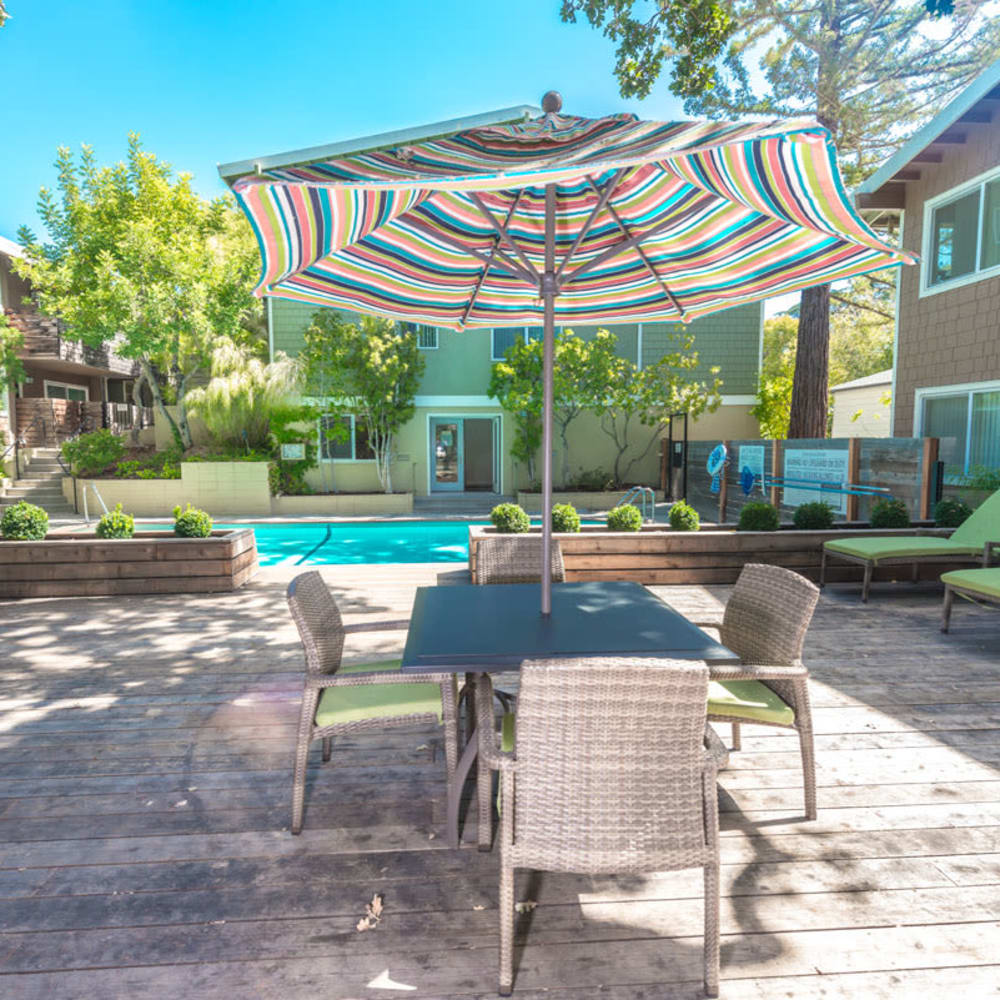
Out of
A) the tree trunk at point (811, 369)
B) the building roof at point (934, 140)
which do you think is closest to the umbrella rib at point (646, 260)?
the building roof at point (934, 140)

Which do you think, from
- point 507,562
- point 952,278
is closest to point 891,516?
point 952,278

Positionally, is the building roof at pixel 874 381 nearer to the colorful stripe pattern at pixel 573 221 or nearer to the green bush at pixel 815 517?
the green bush at pixel 815 517

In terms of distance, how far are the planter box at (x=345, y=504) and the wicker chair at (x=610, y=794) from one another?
12.8 m

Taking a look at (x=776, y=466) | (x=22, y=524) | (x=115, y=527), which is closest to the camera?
(x=22, y=524)

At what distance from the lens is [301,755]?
7.99 feet

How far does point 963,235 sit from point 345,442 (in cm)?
1197

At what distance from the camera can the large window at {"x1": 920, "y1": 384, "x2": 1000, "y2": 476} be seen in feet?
25.9

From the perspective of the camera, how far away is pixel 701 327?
16000mm

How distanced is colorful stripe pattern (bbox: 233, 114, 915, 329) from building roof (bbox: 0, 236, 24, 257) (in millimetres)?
16040

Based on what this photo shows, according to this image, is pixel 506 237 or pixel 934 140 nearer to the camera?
pixel 506 237

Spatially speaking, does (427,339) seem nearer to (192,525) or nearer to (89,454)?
(89,454)

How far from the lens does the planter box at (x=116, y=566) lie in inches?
234

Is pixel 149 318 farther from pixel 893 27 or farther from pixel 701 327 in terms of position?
pixel 893 27

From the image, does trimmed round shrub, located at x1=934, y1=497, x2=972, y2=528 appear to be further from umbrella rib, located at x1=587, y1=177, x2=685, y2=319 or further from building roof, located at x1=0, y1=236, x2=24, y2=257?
building roof, located at x1=0, y1=236, x2=24, y2=257
